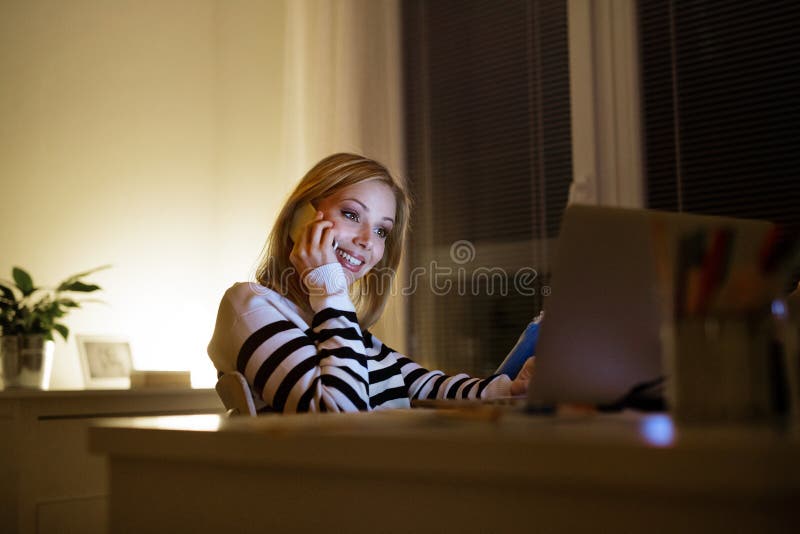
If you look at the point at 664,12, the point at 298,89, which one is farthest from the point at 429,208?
the point at 664,12

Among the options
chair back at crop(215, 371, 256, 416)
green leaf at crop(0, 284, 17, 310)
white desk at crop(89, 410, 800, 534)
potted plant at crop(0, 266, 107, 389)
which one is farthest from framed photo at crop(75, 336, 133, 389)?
white desk at crop(89, 410, 800, 534)

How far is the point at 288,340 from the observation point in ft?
4.81

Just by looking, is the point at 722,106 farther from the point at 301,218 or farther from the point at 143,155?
the point at 143,155

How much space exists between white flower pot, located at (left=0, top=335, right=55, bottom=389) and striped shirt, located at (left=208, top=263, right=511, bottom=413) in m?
1.18

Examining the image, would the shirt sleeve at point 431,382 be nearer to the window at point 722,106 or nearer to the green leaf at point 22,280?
the window at point 722,106

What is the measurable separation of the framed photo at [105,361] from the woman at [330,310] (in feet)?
4.16

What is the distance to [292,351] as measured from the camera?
4.76 feet

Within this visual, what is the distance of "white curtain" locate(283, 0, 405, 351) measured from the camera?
3.16 metres

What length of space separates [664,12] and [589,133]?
0.45 metres

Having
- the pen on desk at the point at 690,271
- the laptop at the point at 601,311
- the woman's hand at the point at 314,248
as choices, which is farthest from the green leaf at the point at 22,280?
the pen on desk at the point at 690,271

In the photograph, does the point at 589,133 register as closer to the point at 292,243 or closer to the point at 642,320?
the point at 292,243

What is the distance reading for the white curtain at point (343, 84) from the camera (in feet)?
10.4

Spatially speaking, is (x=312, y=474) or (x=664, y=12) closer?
(x=312, y=474)

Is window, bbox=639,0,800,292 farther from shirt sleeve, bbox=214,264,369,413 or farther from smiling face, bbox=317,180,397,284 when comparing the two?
shirt sleeve, bbox=214,264,369,413
